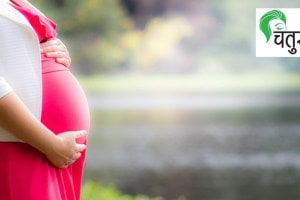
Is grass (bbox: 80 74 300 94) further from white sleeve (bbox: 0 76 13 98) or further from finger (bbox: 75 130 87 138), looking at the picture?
white sleeve (bbox: 0 76 13 98)

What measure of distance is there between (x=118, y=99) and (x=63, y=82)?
3.67 m

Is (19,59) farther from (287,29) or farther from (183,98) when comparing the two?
(183,98)

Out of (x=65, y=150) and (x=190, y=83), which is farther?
(x=190, y=83)

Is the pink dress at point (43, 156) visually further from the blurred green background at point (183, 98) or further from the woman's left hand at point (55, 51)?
the blurred green background at point (183, 98)

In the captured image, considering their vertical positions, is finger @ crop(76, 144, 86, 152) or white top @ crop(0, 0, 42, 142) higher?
white top @ crop(0, 0, 42, 142)

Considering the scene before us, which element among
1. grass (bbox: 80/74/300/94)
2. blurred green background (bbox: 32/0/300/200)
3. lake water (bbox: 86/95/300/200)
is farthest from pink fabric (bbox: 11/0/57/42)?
lake water (bbox: 86/95/300/200)

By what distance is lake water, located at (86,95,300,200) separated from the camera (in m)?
5.11

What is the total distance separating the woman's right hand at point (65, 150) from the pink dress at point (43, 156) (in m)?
0.01

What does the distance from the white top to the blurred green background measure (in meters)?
3.26

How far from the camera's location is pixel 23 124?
3.96ft

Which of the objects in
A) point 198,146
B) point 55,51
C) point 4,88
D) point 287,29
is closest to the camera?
point 4,88

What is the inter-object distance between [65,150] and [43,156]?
0.12 ft

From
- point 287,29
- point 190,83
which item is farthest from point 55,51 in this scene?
point 190,83

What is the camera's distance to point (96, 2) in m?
4.87
